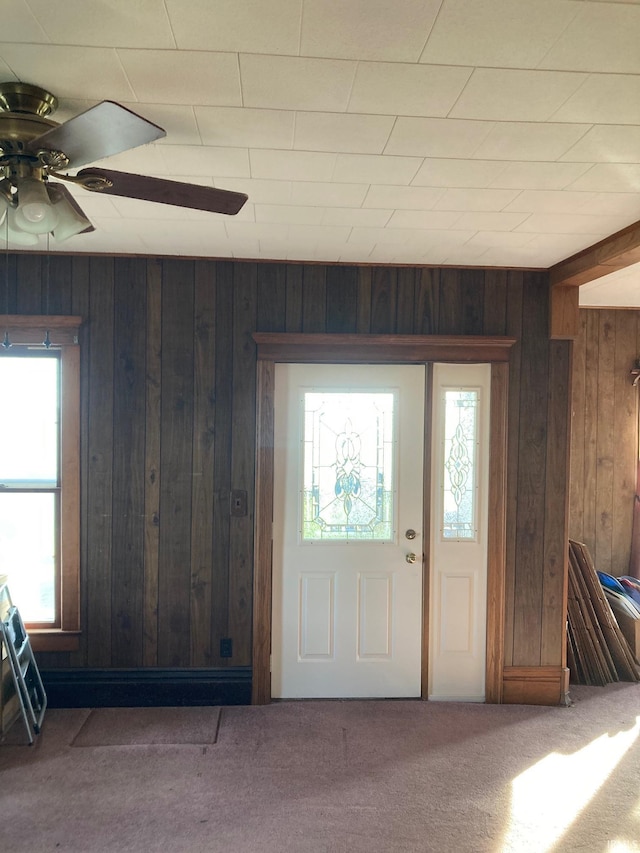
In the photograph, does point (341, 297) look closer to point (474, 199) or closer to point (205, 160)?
point (474, 199)

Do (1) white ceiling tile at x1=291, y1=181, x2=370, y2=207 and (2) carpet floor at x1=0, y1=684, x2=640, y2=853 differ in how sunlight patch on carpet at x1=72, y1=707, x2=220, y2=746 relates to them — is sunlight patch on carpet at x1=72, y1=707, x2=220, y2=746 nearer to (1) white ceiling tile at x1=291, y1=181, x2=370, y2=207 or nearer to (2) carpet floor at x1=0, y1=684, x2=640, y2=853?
(2) carpet floor at x1=0, y1=684, x2=640, y2=853

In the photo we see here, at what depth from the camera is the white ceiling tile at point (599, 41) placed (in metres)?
1.19

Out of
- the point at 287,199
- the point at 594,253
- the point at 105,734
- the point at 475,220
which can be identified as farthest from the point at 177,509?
the point at 594,253

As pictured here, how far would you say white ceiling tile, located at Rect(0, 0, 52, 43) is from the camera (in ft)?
3.94

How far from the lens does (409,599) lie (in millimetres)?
3273

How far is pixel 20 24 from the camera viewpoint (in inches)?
49.2

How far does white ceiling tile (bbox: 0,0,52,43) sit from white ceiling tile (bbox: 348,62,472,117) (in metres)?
0.75

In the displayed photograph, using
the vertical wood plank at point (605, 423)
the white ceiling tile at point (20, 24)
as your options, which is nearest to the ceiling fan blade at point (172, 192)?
the white ceiling tile at point (20, 24)

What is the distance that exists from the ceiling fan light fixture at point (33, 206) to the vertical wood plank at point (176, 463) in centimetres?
168

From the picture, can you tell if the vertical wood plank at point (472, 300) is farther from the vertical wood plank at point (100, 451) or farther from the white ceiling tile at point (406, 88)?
the vertical wood plank at point (100, 451)

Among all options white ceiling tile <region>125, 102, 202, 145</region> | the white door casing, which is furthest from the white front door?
white ceiling tile <region>125, 102, 202, 145</region>

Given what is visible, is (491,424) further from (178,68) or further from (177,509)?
(178,68)

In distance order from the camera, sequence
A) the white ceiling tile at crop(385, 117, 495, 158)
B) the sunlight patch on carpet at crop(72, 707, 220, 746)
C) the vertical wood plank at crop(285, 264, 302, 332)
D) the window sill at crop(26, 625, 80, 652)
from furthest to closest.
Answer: the vertical wood plank at crop(285, 264, 302, 332) → the window sill at crop(26, 625, 80, 652) → the sunlight patch on carpet at crop(72, 707, 220, 746) → the white ceiling tile at crop(385, 117, 495, 158)

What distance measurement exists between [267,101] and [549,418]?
2451 millimetres
